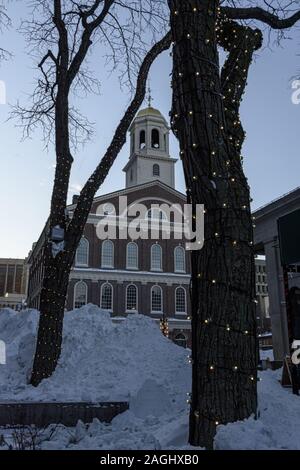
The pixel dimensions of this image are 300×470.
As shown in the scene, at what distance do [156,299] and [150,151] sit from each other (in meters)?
18.3

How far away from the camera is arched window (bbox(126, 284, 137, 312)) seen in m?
38.2

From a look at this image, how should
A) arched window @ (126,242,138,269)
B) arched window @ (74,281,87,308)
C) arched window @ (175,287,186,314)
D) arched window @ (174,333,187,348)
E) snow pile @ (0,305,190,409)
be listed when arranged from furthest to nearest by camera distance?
arched window @ (175,287,186,314) → arched window @ (126,242,138,269) → arched window @ (174,333,187,348) → arched window @ (74,281,87,308) → snow pile @ (0,305,190,409)

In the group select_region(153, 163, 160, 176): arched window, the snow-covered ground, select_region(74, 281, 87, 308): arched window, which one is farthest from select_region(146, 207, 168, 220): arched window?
the snow-covered ground

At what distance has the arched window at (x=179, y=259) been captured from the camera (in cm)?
4106

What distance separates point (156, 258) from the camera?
40.7 m

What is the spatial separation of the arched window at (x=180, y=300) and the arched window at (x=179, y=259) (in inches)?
75.9

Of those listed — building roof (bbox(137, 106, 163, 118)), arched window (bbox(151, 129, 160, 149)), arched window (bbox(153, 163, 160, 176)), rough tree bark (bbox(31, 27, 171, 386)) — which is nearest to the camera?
rough tree bark (bbox(31, 27, 171, 386))

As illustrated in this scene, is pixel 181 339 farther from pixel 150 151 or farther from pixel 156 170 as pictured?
pixel 150 151

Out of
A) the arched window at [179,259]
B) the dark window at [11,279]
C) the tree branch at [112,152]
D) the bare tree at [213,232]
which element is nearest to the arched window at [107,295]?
the arched window at [179,259]

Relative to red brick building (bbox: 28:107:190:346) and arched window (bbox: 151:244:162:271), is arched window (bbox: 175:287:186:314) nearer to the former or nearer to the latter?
red brick building (bbox: 28:107:190:346)

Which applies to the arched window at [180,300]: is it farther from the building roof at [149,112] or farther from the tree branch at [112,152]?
the tree branch at [112,152]

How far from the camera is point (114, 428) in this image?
536 cm

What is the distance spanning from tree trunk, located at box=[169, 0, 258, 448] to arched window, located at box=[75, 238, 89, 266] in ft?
112

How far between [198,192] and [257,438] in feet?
7.60
